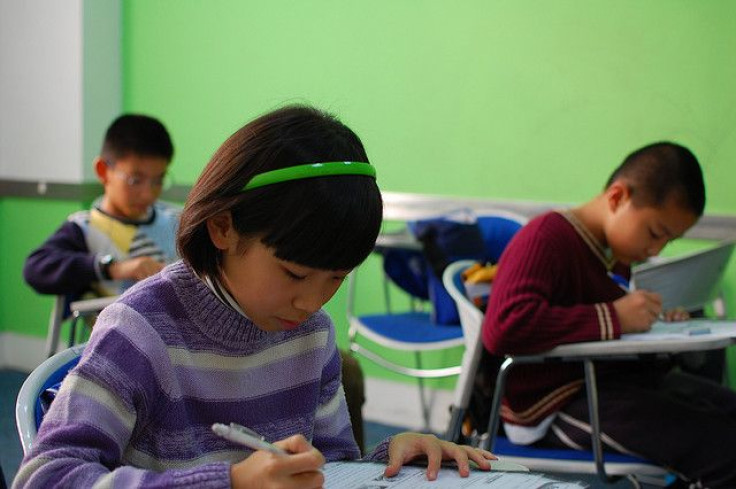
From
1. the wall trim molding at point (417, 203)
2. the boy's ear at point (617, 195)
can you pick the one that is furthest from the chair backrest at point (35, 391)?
the wall trim molding at point (417, 203)

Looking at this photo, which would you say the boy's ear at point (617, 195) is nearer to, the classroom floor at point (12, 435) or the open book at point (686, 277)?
the open book at point (686, 277)

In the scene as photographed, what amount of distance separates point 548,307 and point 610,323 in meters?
0.13

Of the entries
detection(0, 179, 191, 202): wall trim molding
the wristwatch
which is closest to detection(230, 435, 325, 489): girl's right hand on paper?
the wristwatch

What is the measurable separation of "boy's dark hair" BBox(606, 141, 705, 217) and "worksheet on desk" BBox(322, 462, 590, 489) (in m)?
1.31

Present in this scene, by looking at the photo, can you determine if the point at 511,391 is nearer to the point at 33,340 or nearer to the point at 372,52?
the point at 372,52

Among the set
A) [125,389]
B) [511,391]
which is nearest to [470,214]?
[511,391]

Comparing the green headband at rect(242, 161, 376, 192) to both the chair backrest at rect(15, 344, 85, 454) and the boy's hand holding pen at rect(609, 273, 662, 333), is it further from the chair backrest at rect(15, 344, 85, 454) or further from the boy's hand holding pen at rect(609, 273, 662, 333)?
the boy's hand holding pen at rect(609, 273, 662, 333)

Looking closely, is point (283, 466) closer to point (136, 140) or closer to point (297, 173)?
point (297, 173)

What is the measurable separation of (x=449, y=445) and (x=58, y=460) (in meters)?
0.43

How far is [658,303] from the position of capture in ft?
6.96

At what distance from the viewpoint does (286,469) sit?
86cm

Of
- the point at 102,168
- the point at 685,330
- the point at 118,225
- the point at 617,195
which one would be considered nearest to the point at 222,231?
the point at 685,330

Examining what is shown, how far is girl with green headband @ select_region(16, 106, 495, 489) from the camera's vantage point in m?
0.99

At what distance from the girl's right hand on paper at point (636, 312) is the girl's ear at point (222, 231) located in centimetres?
119
